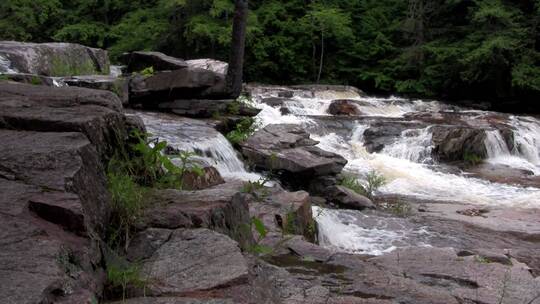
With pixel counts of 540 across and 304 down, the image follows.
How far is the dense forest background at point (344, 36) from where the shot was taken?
23.4 m

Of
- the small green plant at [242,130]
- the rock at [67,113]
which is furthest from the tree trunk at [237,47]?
the rock at [67,113]

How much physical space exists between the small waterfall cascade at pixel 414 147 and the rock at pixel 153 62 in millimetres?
6151

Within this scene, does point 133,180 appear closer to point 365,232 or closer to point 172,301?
point 172,301

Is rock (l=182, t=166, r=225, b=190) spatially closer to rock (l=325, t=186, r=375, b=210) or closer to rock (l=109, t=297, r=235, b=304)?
rock (l=325, t=186, r=375, b=210)

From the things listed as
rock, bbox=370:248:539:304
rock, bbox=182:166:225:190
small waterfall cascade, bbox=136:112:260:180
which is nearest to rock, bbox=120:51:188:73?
small waterfall cascade, bbox=136:112:260:180

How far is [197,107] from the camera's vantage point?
491 inches

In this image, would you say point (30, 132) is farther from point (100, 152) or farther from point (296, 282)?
point (296, 282)

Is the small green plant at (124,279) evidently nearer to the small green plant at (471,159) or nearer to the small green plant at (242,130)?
the small green plant at (242,130)

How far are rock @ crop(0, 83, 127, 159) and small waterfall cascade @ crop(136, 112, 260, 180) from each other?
4788mm

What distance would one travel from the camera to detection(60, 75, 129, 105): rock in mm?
10609

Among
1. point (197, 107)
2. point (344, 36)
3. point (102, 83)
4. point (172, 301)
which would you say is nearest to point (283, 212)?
point (172, 301)

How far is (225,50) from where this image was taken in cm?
2797

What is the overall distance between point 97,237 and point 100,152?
923mm

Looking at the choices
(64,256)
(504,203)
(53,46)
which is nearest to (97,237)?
(64,256)
